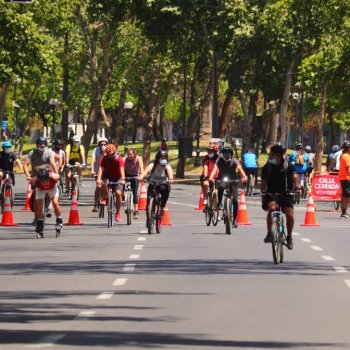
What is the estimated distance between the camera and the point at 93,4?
6769 cm

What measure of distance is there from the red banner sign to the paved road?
1263 centimetres

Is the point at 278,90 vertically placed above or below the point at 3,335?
above

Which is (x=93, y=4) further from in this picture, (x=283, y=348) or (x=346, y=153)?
(x=283, y=348)

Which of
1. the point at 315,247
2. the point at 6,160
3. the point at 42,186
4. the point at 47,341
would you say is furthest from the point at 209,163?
the point at 47,341

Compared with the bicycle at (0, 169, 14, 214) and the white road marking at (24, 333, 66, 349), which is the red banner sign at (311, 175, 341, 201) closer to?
the bicycle at (0, 169, 14, 214)

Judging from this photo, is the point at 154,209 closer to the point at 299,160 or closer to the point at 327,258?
the point at 327,258

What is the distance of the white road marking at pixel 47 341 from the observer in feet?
37.6

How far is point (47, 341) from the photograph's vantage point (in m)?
11.8

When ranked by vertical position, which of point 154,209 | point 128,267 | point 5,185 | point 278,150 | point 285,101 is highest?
point 285,101

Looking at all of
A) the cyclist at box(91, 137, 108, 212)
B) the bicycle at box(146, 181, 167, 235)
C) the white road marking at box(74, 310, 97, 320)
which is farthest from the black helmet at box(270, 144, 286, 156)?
the cyclist at box(91, 137, 108, 212)

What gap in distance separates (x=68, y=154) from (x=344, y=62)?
24019 mm

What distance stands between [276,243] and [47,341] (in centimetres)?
965

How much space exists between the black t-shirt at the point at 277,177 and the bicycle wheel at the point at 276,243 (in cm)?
60

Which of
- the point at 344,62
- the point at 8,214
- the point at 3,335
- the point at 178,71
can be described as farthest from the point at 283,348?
the point at 178,71
